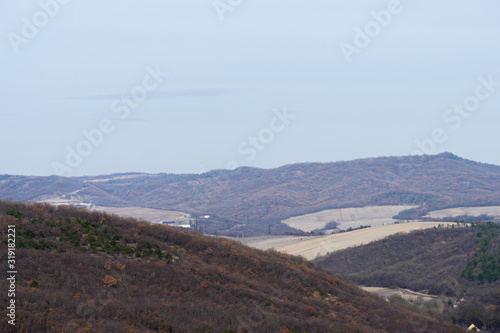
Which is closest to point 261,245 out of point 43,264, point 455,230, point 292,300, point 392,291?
point 455,230

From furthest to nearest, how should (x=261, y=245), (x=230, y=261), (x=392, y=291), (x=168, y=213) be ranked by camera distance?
(x=168, y=213) → (x=261, y=245) → (x=392, y=291) → (x=230, y=261)

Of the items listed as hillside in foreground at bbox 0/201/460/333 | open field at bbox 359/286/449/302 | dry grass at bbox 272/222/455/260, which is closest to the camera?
hillside in foreground at bbox 0/201/460/333

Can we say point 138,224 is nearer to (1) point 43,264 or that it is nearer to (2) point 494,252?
(1) point 43,264

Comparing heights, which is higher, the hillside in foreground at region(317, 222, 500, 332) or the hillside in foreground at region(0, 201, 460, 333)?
the hillside in foreground at region(0, 201, 460, 333)

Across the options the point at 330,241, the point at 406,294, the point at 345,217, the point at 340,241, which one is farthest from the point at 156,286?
the point at 345,217

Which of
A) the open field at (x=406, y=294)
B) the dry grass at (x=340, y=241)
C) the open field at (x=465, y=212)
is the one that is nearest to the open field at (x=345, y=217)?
the open field at (x=465, y=212)

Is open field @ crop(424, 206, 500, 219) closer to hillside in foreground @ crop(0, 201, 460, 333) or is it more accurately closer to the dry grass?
the dry grass

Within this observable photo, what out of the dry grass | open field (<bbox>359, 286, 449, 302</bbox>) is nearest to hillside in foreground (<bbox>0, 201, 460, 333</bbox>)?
open field (<bbox>359, 286, 449, 302</bbox>)
